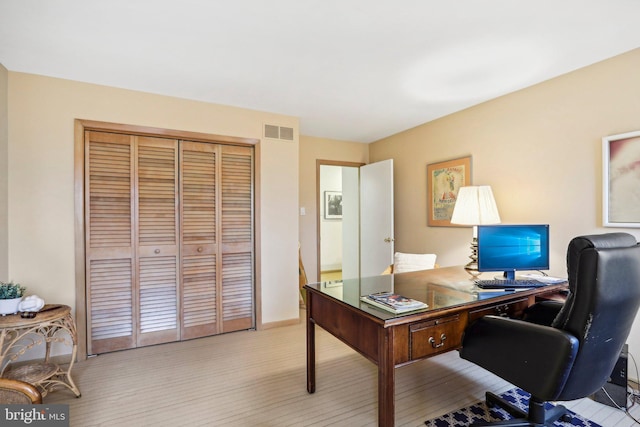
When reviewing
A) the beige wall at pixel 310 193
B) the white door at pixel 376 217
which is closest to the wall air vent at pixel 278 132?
the beige wall at pixel 310 193

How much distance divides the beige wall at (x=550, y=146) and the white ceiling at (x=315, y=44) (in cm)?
15

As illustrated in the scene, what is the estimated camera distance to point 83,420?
1866 mm

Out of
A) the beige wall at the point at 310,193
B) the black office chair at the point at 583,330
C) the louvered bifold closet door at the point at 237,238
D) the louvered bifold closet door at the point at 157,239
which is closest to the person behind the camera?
the black office chair at the point at 583,330

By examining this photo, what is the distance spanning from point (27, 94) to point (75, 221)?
3.50ft

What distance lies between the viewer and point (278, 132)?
347 cm

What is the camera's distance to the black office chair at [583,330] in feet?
4.10

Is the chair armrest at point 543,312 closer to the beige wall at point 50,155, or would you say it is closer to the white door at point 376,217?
the white door at point 376,217

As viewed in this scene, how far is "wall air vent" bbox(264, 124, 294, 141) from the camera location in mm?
3412

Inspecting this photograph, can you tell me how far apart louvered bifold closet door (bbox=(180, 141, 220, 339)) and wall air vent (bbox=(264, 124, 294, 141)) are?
56 cm

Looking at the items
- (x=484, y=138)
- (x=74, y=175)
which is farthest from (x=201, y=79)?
(x=484, y=138)

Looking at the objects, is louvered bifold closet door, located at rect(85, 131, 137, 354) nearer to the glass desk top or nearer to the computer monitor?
the glass desk top

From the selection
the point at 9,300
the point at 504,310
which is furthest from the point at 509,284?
the point at 9,300

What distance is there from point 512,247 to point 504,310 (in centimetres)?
47

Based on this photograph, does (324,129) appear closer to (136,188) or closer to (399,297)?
(136,188)
